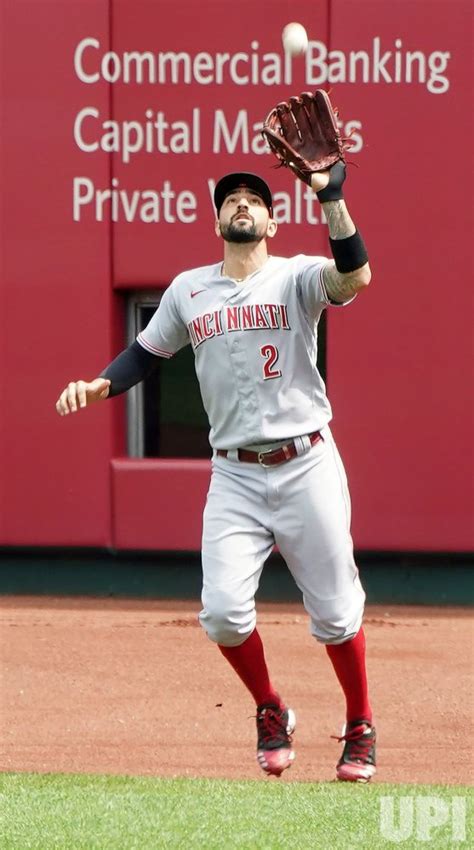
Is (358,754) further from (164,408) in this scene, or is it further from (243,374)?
(164,408)

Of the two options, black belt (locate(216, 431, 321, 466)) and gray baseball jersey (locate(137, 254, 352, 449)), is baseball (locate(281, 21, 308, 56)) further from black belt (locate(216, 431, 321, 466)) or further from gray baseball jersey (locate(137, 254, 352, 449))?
black belt (locate(216, 431, 321, 466))

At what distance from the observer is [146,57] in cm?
875

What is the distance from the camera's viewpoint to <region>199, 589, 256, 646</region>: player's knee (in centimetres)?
485

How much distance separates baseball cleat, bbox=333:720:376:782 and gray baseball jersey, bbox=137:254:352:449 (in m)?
1.03

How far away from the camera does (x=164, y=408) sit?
9.08 m

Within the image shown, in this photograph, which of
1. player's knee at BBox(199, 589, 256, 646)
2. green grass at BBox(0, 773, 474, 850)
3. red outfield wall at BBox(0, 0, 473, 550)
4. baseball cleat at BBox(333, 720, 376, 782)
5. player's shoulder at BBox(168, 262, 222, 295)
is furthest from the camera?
red outfield wall at BBox(0, 0, 473, 550)

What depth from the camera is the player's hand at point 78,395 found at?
4893 mm

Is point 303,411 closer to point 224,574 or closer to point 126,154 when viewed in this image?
point 224,574

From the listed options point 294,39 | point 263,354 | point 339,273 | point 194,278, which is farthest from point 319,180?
point 294,39

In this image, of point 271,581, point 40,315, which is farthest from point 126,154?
point 271,581

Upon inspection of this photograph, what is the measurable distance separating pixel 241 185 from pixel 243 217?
15 centimetres

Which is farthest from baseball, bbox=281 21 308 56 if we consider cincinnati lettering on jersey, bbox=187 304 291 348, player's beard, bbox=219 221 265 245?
cincinnati lettering on jersey, bbox=187 304 291 348
